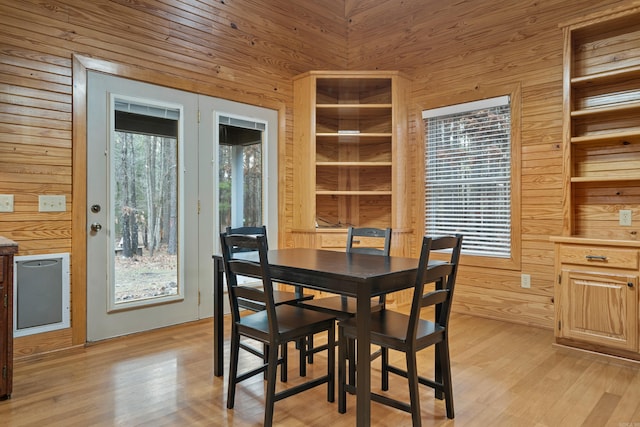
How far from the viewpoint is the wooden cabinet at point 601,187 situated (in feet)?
9.59

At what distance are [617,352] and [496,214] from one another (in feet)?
5.06

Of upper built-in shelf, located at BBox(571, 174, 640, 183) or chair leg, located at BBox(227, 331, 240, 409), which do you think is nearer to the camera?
chair leg, located at BBox(227, 331, 240, 409)

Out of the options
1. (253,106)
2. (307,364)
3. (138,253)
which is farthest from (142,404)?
(253,106)

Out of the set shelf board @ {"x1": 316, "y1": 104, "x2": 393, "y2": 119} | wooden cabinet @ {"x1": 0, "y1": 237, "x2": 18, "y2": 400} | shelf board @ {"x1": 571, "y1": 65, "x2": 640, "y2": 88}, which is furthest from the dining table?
shelf board @ {"x1": 316, "y1": 104, "x2": 393, "y2": 119}

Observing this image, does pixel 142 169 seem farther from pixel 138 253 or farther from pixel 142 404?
pixel 142 404

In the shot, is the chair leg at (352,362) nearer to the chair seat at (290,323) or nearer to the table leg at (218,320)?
the chair seat at (290,323)

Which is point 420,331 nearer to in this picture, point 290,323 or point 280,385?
point 290,323

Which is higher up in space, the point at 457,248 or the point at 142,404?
the point at 457,248

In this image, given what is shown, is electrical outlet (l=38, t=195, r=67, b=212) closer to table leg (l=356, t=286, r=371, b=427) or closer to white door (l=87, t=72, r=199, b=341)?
white door (l=87, t=72, r=199, b=341)

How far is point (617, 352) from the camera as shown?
9.68 feet

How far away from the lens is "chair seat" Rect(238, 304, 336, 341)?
2102mm

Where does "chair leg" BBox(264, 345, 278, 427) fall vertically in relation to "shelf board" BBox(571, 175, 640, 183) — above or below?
below

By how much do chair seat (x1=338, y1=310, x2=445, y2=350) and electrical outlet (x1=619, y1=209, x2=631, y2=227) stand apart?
221cm

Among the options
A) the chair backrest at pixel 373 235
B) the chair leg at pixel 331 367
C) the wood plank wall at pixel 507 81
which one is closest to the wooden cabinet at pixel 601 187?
the wood plank wall at pixel 507 81
